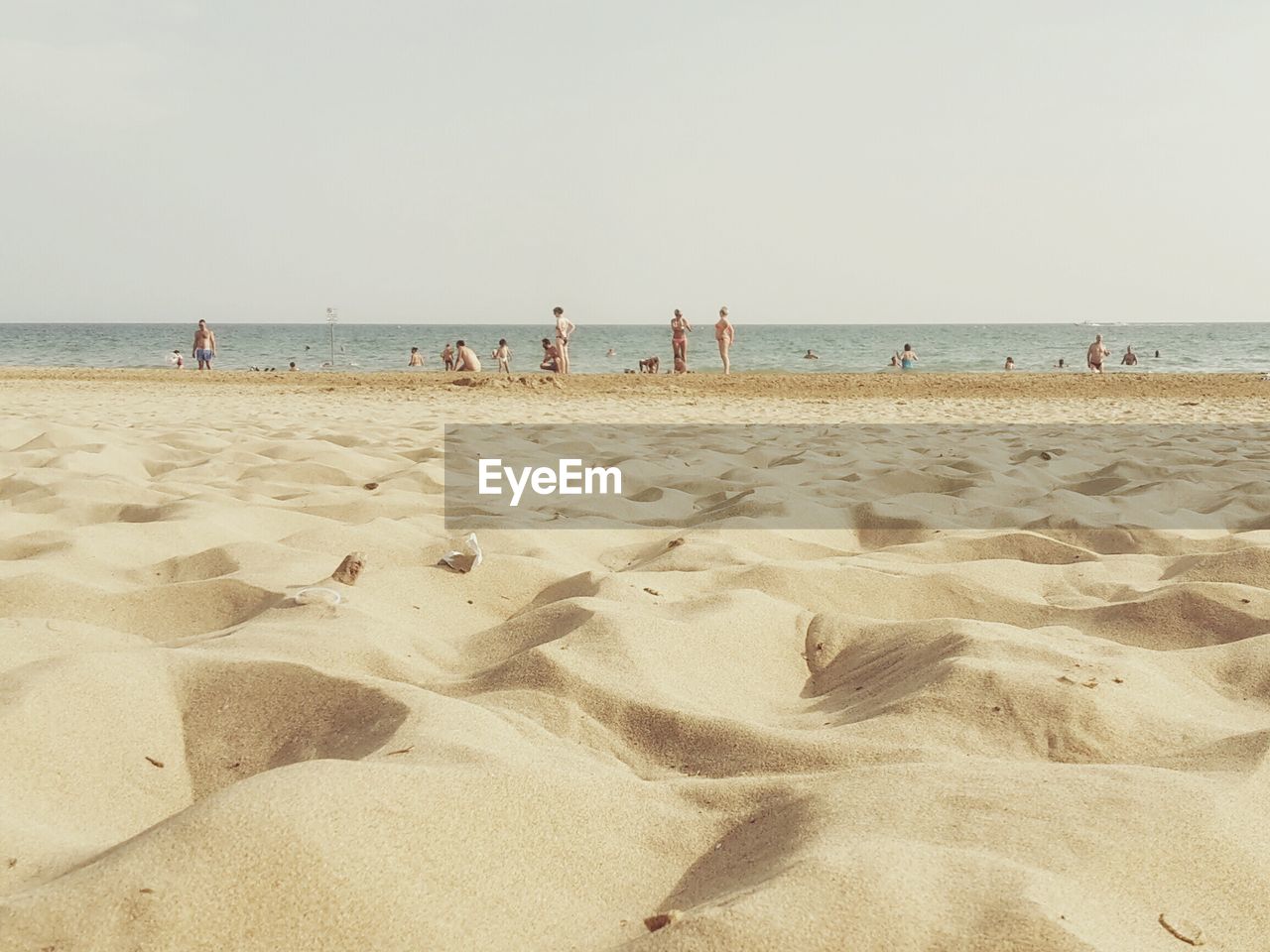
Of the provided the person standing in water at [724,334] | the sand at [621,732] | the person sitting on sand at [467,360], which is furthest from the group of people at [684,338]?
the sand at [621,732]

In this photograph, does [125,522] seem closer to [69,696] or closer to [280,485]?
[280,485]

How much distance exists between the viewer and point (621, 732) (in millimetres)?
1856

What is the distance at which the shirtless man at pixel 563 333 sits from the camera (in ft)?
53.0

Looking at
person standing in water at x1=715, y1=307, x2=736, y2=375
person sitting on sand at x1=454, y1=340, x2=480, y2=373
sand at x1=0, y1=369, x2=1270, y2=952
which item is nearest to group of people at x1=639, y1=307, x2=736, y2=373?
person standing in water at x1=715, y1=307, x2=736, y2=375

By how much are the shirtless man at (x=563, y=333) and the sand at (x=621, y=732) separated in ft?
A: 41.1

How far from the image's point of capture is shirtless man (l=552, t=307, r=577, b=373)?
16.1 meters

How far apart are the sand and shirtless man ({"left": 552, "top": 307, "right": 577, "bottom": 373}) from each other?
1254 cm

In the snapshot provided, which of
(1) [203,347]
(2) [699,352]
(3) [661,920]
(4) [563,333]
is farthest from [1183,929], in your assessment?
(2) [699,352]

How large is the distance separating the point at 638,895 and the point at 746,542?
2051 millimetres

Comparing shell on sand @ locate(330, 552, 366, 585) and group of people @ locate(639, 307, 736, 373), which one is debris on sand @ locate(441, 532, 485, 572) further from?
group of people @ locate(639, 307, 736, 373)

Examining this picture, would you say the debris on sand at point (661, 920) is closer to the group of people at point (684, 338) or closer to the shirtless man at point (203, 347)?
the group of people at point (684, 338)

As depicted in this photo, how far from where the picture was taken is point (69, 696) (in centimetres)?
178

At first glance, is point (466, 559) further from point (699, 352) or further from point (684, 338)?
point (699, 352)

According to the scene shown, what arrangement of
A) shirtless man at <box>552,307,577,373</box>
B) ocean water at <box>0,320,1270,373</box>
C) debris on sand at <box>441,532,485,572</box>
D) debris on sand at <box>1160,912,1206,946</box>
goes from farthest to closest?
1. ocean water at <box>0,320,1270,373</box>
2. shirtless man at <box>552,307,577,373</box>
3. debris on sand at <box>441,532,485,572</box>
4. debris on sand at <box>1160,912,1206,946</box>
